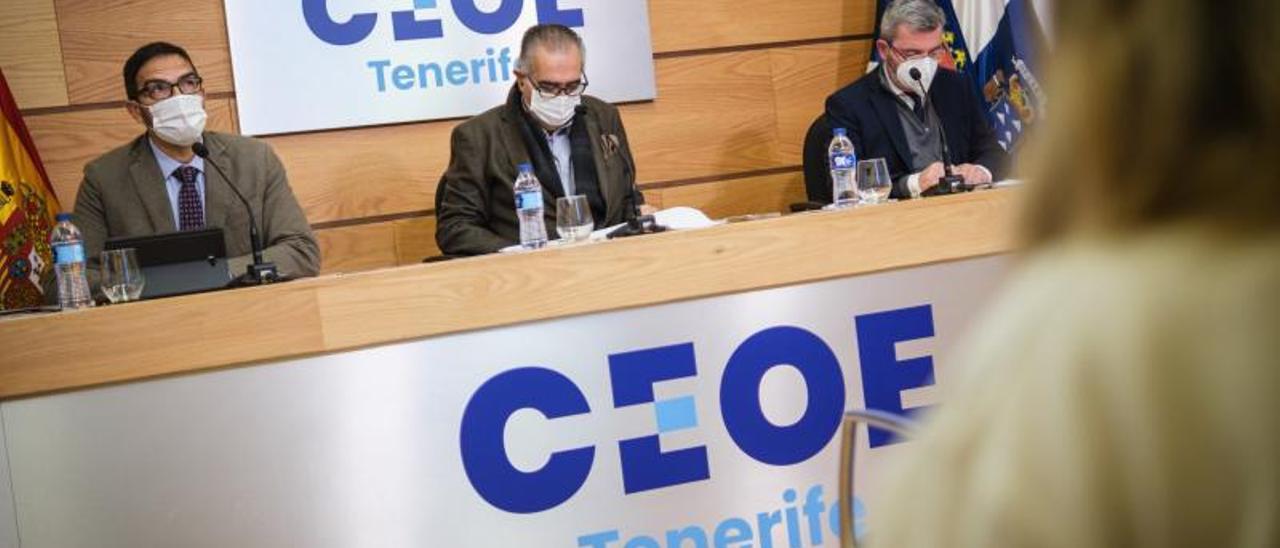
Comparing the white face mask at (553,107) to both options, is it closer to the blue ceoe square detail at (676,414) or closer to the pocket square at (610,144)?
the pocket square at (610,144)

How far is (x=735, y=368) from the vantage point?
10.6 ft

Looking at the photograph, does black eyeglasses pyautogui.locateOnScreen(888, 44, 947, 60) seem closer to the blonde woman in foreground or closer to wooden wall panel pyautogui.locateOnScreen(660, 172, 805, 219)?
wooden wall panel pyautogui.locateOnScreen(660, 172, 805, 219)

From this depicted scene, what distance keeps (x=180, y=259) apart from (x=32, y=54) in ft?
6.10

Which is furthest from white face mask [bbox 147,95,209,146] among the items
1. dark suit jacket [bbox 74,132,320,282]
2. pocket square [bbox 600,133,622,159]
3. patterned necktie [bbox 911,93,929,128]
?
patterned necktie [bbox 911,93,929,128]

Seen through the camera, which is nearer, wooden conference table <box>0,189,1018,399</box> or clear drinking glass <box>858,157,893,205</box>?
wooden conference table <box>0,189,1018,399</box>

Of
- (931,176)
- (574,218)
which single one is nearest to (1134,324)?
(574,218)

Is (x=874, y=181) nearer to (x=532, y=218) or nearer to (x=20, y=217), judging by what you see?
(x=532, y=218)

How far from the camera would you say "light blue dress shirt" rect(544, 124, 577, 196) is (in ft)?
15.7

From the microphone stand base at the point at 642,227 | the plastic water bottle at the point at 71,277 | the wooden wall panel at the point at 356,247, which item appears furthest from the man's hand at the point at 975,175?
the plastic water bottle at the point at 71,277

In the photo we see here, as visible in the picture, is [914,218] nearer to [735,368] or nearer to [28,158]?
[735,368]

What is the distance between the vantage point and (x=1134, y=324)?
1.87 feet

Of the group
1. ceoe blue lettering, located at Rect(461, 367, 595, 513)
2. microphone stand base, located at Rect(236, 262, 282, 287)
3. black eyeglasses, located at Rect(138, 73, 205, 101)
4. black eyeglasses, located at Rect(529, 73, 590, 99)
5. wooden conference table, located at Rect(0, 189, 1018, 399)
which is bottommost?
ceoe blue lettering, located at Rect(461, 367, 595, 513)

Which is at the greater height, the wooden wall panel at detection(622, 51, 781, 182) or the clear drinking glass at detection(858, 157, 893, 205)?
the wooden wall panel at detection(622, 51, 781, 182)

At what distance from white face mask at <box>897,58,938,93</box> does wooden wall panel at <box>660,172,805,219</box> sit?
0.80m
